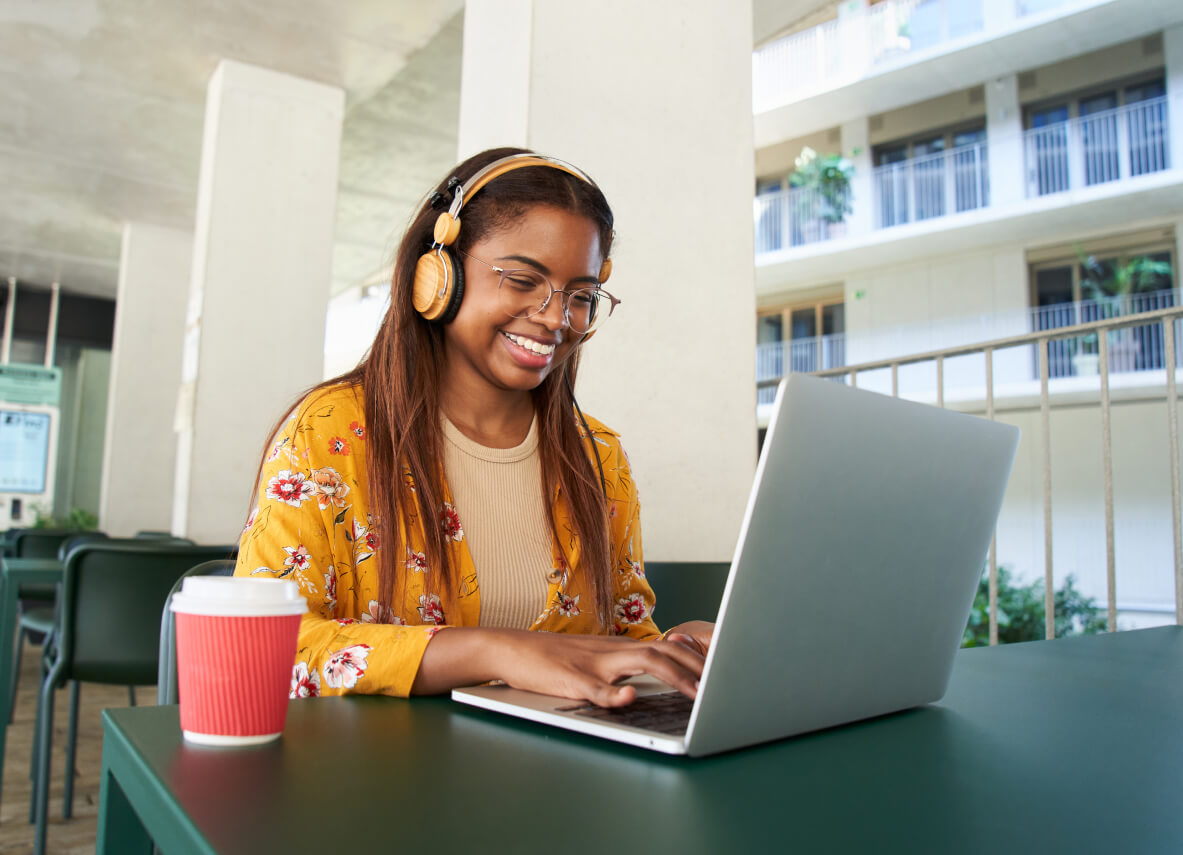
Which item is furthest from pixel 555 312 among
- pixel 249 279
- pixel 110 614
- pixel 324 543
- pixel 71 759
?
pixel 249 279

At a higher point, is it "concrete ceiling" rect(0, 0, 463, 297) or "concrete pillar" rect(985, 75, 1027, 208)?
"concrete pillar" rect(985, 75, 1027, 208)

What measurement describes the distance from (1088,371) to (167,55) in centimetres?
907

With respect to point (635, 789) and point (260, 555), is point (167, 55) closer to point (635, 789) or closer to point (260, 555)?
point (260, 555)

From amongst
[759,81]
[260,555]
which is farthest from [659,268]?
[759,81]

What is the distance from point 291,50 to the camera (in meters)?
4.27

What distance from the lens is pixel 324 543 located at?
0.98 metres

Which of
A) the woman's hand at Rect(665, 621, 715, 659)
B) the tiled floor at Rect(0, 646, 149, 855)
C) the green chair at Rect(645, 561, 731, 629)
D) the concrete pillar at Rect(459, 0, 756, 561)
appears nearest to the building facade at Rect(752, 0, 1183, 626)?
the tiled floor at Rect(0, 646, 149, 855)

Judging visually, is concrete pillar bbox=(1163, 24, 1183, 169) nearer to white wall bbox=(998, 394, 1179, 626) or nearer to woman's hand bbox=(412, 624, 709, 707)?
white wall bbox=(998, 394, 1179, 626)

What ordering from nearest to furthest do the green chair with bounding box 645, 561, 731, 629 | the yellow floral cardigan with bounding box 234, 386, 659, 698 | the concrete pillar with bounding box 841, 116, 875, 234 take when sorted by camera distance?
the yellow floral cardigan with bounding box 234, 386, 659, 698 < the green chair with bounding box 645, 561, 731, 629 < the concrete pillar with bounding box 841, 116, 875, 234

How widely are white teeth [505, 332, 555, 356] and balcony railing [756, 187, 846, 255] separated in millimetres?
10541

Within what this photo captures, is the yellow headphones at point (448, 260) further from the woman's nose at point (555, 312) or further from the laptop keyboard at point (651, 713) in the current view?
the laptop keyboard at point (651, 713)

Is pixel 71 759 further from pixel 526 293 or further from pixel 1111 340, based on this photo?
pixel 1111 340

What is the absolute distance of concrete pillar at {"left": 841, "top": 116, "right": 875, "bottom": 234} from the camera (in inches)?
428

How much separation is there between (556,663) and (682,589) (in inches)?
32.7
